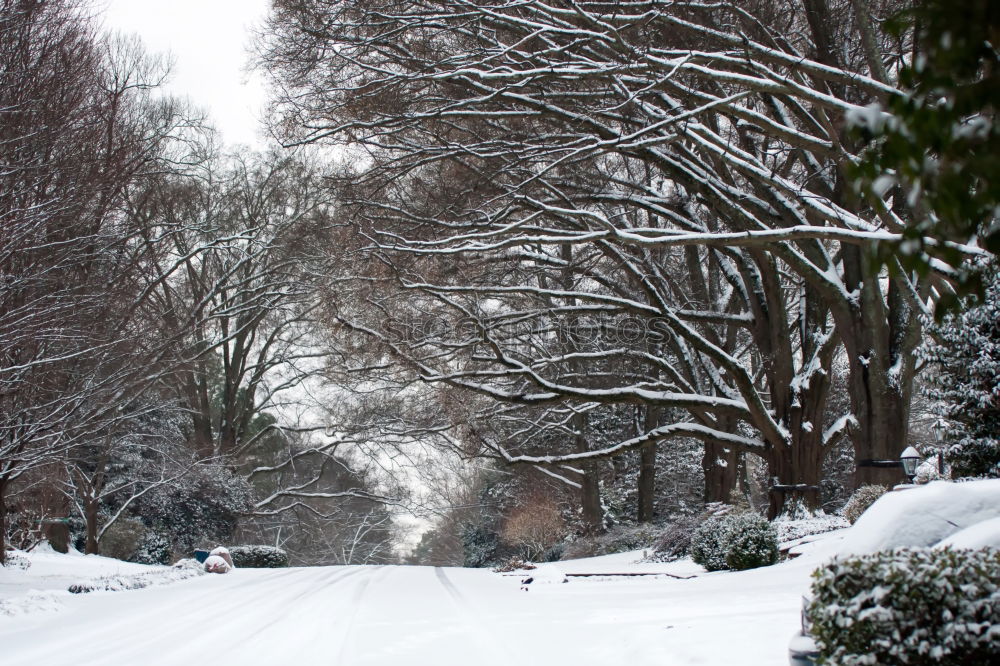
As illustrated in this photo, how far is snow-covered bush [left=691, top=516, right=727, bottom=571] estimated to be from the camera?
13.7 meters

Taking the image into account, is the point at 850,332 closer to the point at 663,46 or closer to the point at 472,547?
the point at 663,46

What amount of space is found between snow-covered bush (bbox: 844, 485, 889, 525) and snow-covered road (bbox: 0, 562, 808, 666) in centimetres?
215

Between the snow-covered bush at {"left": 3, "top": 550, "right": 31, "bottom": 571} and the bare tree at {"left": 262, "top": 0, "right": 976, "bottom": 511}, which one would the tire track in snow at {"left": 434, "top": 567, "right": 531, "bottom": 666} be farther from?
the snow-covered bush at {"left": 3, "top": 550, "right": 31, "bottom": 571}

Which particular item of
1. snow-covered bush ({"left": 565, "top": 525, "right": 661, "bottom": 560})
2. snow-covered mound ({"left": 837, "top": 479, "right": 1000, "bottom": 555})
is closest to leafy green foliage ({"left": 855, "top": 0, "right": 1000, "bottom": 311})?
snow-covered mound ({"left": 837, "top": 479, "right": 1000, "bottom": 555})

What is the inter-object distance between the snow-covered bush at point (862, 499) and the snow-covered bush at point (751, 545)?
1220 mm

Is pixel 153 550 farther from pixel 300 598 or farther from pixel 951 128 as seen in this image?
pixel 951 128

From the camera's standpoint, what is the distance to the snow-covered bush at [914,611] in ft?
12.8

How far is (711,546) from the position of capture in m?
14.2

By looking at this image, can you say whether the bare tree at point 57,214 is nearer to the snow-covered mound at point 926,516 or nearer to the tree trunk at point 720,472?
the snow-covered mound at point 926,516

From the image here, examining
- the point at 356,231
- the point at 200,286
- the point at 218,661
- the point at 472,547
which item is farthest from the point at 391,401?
the point at 218,661

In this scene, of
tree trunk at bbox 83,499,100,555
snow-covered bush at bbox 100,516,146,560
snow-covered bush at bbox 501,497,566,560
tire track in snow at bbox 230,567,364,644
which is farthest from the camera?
snow-covered bush at bbox 501,497,566,560

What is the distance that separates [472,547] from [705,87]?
2422cm

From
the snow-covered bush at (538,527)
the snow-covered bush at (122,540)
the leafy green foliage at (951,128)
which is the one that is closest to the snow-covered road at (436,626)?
the leafy green foliage at (951,128)

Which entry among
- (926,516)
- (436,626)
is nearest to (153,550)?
(436,626)
